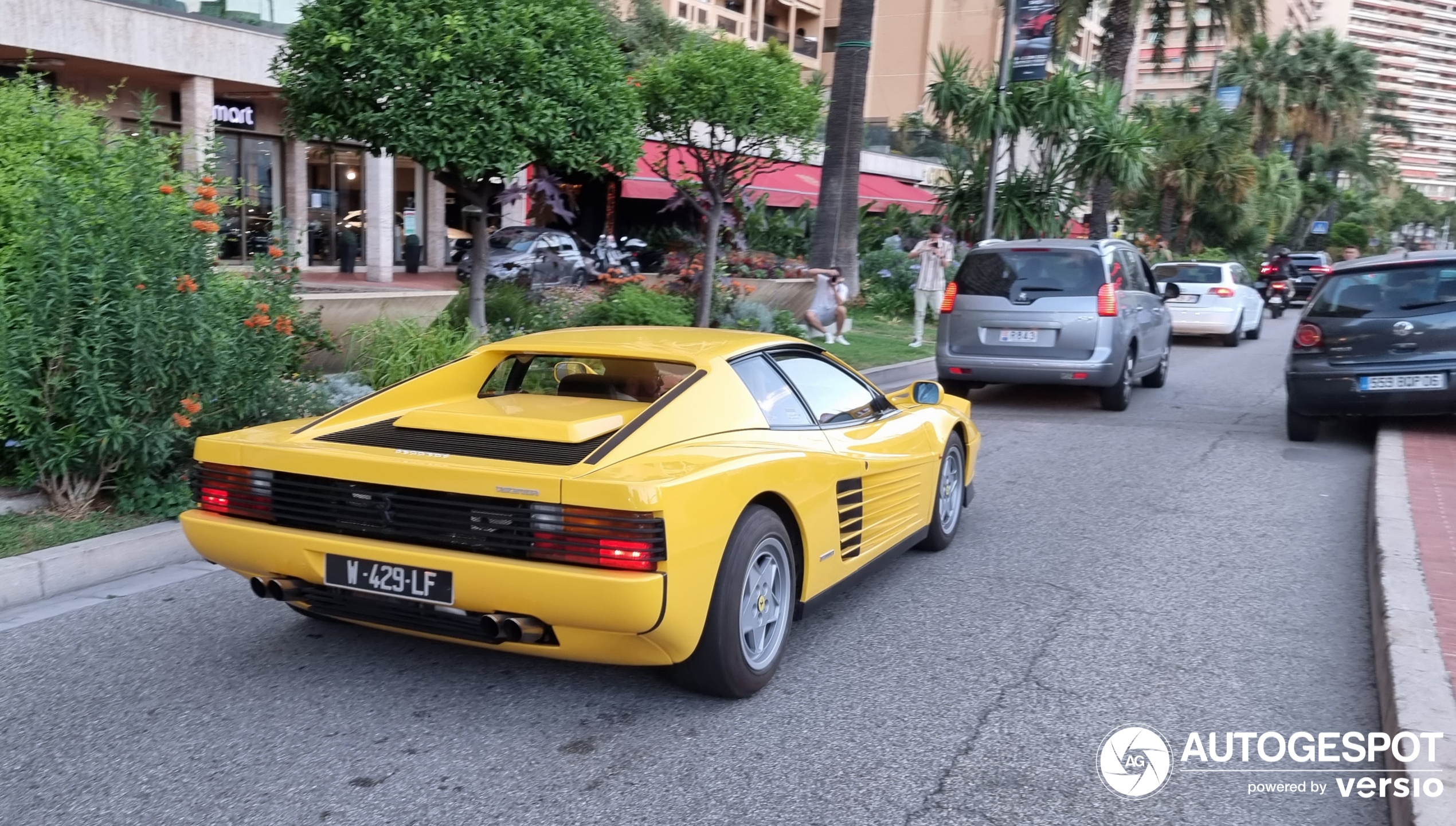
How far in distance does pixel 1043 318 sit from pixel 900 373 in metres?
3.03

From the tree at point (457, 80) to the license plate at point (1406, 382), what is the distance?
6776mm

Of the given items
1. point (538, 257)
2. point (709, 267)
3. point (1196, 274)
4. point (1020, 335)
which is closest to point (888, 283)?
point (1196, 274)

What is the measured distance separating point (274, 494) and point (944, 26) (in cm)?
5931

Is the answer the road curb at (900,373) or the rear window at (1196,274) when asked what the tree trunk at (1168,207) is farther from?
the road curb at (900,373)

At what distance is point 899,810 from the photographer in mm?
3271

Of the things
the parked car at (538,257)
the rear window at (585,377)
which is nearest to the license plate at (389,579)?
the rear window at (585,377)

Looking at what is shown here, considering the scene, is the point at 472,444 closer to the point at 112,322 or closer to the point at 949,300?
the point at 112,322

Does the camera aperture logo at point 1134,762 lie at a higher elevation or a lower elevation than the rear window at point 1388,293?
lower

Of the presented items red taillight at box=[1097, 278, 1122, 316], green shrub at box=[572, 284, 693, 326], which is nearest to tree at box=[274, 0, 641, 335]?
green shrub at box=[572, 284, 693, 326]

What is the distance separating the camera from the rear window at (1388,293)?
8875mm

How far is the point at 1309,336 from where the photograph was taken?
9.26m

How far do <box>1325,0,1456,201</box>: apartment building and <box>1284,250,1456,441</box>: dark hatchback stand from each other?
16613 centimetres

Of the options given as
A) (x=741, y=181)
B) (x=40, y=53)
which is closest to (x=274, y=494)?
(x=741, y=181)

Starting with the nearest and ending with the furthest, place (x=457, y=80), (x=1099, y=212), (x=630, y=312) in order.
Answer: (x=457, y=80)
(x=630, y=312)
(x=1099, y=212)
